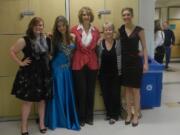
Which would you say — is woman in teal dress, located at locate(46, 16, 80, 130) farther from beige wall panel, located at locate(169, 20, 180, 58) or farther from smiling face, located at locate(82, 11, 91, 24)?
beige wall panel, located at locate(169, 20, 180, 58)

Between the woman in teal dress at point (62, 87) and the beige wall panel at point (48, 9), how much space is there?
0.38m

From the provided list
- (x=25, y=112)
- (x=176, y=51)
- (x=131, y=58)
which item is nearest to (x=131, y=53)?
(x=131, y=58)

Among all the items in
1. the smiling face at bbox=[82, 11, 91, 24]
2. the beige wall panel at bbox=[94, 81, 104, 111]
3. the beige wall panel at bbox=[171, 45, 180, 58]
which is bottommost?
the beige wall panel at bbox=[94, 81, 104, 111]

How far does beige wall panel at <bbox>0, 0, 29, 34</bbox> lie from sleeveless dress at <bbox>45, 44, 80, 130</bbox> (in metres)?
0.64

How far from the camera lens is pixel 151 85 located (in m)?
4.61

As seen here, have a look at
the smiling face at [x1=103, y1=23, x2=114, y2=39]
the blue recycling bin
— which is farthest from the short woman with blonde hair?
the blue recycling bin

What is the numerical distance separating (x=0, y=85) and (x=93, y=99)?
4.01ft

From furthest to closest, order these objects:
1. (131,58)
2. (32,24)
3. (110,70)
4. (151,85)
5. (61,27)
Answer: (151,85) < (110,70) < (131,58) < (61,27) < (32,24)

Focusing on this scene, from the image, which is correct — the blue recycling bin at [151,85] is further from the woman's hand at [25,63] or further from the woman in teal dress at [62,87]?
the woman's hand at [25,63]

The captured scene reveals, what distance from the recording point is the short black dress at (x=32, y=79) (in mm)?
3479

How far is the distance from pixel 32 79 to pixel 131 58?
4.03 ft

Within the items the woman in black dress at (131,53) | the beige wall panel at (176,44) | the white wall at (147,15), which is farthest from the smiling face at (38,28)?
the beige wall panel at (176,44)

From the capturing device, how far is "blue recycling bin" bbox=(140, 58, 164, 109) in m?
4.57

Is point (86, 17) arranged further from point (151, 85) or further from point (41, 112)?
point (151, 85)
